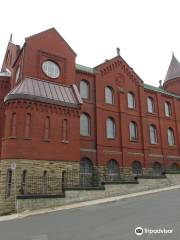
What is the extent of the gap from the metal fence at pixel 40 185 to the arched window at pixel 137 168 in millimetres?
9990

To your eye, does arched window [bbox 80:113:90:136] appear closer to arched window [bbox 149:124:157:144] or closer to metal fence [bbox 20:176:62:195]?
metal fence [bbox 20:176:62:195]

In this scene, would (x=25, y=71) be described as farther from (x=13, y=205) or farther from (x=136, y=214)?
(x=136, y=214)

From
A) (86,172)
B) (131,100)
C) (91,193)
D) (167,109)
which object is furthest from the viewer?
(167,109)

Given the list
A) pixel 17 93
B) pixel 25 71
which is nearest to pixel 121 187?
pixel 17 93

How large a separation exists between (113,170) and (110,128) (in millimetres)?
4154

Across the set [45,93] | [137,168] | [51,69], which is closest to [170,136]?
[137,168]

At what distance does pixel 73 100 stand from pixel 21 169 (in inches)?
281

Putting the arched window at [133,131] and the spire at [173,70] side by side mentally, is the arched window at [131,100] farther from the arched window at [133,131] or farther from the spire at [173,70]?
the spire at [173,70]

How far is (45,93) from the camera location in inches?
857

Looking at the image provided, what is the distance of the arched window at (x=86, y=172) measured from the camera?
24.0 meters

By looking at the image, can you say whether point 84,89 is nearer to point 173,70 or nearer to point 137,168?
point 137,168

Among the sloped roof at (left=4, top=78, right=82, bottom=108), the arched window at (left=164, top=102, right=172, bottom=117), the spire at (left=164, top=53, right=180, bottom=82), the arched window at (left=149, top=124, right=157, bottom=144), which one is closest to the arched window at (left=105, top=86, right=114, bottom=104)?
the sloped roof at (left=4, top=78, right=82, bottom=108)

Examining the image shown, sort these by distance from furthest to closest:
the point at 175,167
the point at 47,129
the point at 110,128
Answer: the point at 175,167
the point at 110,128
the point at 47,129

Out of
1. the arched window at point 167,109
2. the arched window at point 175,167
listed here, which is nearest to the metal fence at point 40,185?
the arched window at point 175,167
